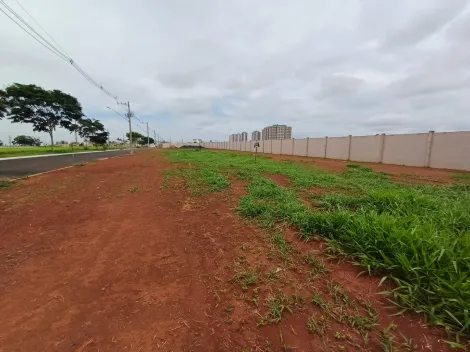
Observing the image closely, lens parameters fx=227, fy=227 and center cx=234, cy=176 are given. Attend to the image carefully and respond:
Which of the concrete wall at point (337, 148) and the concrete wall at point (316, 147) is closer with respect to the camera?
the concrete wall at point (337, 148)

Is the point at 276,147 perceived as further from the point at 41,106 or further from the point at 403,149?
the point at 41,106

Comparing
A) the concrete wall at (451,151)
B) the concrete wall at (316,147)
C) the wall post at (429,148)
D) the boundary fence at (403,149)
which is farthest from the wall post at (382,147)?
the concrete wall at (316,147)

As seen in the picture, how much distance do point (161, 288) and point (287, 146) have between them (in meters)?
30.3

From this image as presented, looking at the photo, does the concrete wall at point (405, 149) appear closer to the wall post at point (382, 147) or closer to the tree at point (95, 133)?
the wall post at point (382, 147)

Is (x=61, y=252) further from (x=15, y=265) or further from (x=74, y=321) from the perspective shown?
(x=74, y=321)

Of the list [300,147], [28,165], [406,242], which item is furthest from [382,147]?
[28,165]

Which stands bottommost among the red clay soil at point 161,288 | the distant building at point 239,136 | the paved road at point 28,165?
the red clay soil at point 161,288

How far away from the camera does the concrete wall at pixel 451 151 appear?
12375 millimetres

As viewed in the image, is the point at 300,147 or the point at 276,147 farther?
the point at 276,147

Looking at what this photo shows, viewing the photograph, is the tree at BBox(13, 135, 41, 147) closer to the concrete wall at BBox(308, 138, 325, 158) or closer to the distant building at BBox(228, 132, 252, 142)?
the distant building at BBox(228, 132, 252, 142)

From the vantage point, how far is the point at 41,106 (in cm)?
3083

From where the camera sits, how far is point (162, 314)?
1.93 m

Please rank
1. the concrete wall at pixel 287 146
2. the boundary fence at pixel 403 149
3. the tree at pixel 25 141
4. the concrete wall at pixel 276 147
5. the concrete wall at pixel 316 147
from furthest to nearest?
the tree at pixel 25 141
the concrete wall at pixel 276 147
the concrete wall at pixel 287 146
the concrete wall at pixel 316 147
the boundary fence at pixel 403 149

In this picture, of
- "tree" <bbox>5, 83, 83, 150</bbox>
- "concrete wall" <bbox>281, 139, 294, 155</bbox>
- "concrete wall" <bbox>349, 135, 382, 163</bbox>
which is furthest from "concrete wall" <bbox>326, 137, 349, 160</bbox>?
"tree" <bbox>5, 83, 83, 150</bbox>
